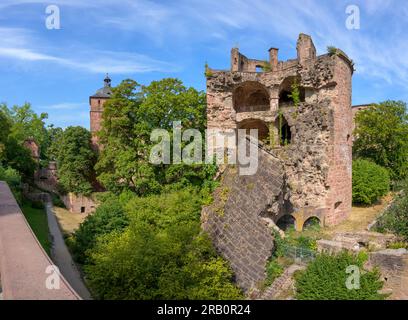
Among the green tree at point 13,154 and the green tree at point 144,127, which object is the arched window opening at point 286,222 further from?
the green tree at point 13,154

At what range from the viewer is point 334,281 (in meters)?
10.9

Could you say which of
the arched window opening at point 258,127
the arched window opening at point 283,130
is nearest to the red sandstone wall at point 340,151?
the arched window opening at point 283,130

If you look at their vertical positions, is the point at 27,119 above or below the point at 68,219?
above

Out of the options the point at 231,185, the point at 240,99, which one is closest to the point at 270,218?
the point at 231,185

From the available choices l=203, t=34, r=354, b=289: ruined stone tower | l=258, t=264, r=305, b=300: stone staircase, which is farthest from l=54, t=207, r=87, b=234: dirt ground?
l=258, t=264, r=305, b=300: stone staircase

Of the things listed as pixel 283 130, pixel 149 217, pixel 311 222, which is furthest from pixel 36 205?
pixel 311 222

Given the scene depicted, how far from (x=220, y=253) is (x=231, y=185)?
3483 mm

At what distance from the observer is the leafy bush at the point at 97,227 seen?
17.3m

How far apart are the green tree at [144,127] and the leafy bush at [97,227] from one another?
13.2ft

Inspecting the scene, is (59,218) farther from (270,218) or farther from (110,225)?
(270,218)

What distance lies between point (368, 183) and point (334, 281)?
18006 mm

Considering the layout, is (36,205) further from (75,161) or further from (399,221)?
(399,221)

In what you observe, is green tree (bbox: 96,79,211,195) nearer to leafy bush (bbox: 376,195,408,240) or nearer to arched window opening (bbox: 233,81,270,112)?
arched window opening (bbox: 233,81,270,112)

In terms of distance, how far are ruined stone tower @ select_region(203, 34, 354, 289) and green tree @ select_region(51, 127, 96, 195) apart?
16.0 meters
